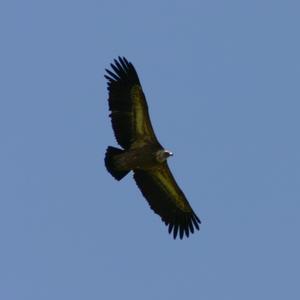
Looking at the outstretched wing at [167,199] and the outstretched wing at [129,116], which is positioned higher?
the outstretched wing at [129,116]

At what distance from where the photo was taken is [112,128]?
118ft

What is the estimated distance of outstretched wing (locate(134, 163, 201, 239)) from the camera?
36.8m

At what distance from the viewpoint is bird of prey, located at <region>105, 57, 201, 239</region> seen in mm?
35719

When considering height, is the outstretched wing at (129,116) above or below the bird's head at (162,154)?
above

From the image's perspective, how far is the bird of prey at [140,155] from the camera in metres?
35.7

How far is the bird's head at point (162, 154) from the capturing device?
1407 inches

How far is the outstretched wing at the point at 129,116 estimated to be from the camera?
3597cm

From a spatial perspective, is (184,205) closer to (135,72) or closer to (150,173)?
(150,173)

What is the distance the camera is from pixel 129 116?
1420 inches

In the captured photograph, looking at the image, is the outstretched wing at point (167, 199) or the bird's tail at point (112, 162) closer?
the bird's tail at point (112, 162)

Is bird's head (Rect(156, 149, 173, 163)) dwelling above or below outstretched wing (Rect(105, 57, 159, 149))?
below

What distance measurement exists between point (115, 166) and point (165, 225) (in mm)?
2739

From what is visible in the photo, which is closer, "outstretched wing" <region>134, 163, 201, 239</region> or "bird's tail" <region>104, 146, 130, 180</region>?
"bird's tail" <region>104, 146, 130, 180</region>

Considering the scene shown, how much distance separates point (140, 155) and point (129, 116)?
1.18m
